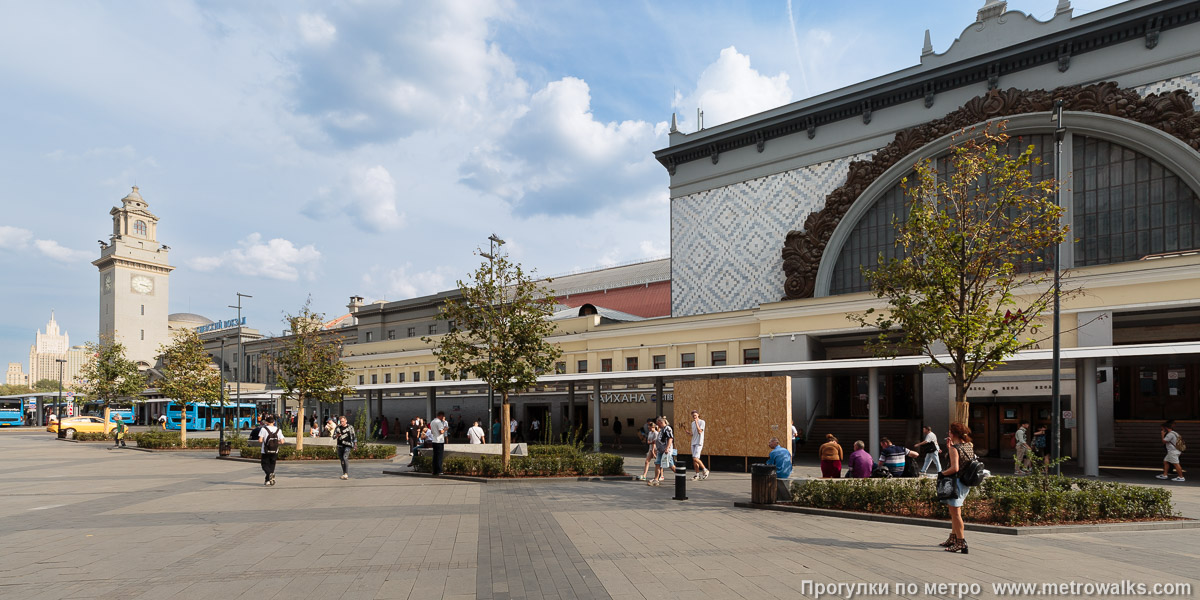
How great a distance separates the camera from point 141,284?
102062 millimetres

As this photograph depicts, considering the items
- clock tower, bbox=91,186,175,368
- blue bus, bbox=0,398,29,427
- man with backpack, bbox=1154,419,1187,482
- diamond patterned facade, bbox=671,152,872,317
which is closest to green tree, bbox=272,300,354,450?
diamond patterned facade, bbox=671,152,872,317

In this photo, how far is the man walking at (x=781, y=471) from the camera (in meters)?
15.5

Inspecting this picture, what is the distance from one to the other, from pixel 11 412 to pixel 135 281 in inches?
1594

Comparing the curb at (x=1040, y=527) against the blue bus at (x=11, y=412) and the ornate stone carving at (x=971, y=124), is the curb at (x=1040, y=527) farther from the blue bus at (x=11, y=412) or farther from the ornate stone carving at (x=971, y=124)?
the blue bus at (x=11, y=412)

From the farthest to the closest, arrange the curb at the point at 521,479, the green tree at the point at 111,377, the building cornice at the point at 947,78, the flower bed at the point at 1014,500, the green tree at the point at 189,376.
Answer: the green tree at the point at 111,377, the green tree at the point at 189,376, the building cornice at the point at 947,78, the curb at the point at 521,479, the flower bed at the point at 1014,500

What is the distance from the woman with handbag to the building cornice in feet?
87.5

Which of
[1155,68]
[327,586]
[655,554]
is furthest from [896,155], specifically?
[327,586]

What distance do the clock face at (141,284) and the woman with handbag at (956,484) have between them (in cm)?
11447

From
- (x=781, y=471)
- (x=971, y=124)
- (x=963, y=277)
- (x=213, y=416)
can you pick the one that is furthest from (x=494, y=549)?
(x=213, y=416)

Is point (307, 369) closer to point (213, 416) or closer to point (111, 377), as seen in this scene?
point (111, 377)

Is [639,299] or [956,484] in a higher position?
[639,299]

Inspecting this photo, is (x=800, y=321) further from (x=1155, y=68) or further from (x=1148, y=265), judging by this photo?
(x=1155, y=68)

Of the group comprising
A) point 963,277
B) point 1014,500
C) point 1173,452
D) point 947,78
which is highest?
point 947,78

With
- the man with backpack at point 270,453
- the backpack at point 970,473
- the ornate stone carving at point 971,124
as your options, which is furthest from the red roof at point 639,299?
the backpack at point 970,473
